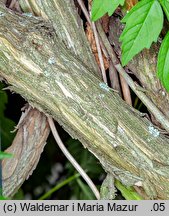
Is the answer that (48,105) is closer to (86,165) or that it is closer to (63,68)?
(63,68)

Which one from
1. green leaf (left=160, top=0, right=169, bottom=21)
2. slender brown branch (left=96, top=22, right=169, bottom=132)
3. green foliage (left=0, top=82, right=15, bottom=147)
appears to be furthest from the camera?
green foliage (left=0, top=82, right=15, bottom=147)

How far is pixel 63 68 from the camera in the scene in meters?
0.83

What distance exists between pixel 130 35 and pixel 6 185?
0.43 meters

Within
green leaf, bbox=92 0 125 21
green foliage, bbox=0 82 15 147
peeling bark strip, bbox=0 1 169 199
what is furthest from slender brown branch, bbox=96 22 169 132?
green foliage, bbox=0 82 15 147

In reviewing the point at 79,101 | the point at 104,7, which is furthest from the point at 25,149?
the point at 104,7

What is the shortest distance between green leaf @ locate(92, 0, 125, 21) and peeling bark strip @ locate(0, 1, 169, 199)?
118mm

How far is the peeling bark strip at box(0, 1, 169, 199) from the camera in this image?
814mm

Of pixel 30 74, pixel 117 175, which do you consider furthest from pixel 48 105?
pixel 117 175

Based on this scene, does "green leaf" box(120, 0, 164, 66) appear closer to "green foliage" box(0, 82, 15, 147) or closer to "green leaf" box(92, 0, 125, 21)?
"green leaf" box(92, 0, 125, 21)

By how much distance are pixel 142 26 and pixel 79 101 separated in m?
0.19

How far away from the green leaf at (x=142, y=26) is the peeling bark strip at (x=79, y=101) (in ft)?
0.39

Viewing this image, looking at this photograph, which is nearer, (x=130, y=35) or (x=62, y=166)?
(x=130, y=35)

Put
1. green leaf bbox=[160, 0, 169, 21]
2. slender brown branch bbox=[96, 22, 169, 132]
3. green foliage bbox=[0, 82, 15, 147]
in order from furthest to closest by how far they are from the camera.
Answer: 1. green foliage bbox=[0, 82, 15, 147]
2. slender brown branch bbox=[96, 22, 169, 132]
3. green leaf bbox=[160, 0, 169, 21]

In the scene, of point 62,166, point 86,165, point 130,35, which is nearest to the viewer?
point 130,35
